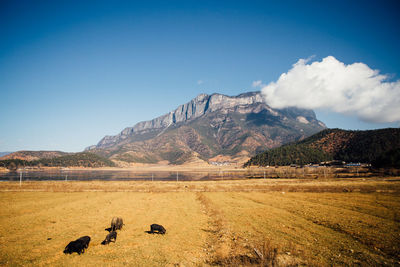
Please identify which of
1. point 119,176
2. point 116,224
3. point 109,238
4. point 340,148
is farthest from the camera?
point 340,148

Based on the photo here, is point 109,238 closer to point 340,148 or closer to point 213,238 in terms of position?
point 213,238

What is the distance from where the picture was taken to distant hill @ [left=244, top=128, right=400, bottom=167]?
12000 centimetres

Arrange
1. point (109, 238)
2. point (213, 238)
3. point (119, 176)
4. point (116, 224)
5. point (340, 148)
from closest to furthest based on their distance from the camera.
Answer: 1. point (109, 238)
2. point (213, 238)
3. point (116, 224)
4. point (119, 176)
5. point (340, 148)

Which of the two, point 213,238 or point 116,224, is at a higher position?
point 116,224

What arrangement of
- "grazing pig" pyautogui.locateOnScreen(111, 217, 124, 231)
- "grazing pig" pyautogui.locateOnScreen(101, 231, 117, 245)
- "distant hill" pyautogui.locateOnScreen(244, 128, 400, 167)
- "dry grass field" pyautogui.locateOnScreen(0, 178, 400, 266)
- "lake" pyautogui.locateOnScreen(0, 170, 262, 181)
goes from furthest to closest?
"distant hill" pyautogui.locateOnScreen(244, 128, 400, 167) → "lake" pyautogui.locateOnScreen(0, 170, 262, 181) → "grazing pig" pyautogui.locateOnScreen(111, 217, 124, 231) → "grazing pig" pyautogui.locateOnScreen(101, 231, 117, 245) → "dry grass field" pyautogui.locateOnScreen(0, 178, 400, 266)

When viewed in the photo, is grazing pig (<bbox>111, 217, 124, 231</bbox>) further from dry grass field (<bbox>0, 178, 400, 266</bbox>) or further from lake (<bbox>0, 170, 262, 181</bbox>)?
lake (<bbox>0, 170, 262, 181</bbox>)

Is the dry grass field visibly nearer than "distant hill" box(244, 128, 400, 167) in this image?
Yes

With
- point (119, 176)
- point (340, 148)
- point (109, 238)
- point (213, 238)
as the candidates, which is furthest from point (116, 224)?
point (340, 148)

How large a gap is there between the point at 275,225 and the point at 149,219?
1059 cm

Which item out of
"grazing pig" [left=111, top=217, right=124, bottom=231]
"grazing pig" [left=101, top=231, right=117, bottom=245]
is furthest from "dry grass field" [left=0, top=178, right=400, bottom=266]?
"grazing pig" [left=111, top=217, right=124, bottom=231]

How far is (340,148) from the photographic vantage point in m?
146

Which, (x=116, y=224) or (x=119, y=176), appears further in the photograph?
(x=119, y=176)

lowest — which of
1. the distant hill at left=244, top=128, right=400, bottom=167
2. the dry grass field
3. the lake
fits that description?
the lake

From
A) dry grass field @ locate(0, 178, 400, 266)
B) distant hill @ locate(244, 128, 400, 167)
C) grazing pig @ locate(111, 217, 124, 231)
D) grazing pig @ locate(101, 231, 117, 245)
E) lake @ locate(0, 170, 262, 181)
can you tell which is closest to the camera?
dry grass field @ locate(0, 178, 400, 266)
